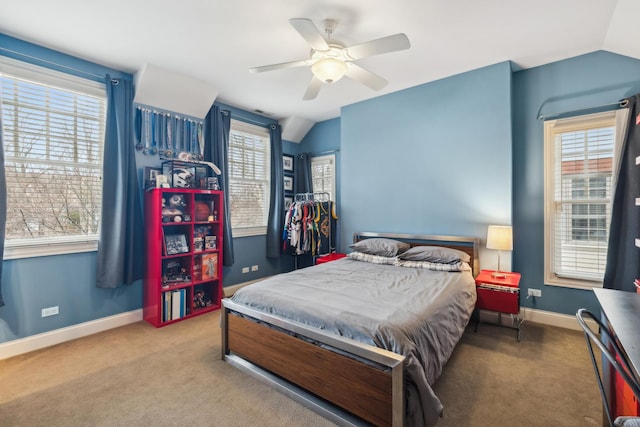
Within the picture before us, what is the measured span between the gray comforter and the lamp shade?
1.47 feet

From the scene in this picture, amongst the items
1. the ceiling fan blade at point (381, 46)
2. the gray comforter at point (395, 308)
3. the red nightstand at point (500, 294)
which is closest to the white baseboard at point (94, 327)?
the red nightstand at point (500, 294)

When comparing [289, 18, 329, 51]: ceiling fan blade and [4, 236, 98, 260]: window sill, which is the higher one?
[289, 18, 329, 51]: ceiling fan blade

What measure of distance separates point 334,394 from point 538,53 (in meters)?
3.73

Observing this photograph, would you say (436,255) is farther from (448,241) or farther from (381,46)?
(381,46)

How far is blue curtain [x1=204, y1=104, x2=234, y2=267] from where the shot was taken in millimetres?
4203

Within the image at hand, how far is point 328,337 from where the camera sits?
1.84 metres

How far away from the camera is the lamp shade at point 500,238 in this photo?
3.08m

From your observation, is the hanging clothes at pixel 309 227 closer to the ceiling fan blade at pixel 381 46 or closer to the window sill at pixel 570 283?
the ceiling fan blade at pixel 381 46

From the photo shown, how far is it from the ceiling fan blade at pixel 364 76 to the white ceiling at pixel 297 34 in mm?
357

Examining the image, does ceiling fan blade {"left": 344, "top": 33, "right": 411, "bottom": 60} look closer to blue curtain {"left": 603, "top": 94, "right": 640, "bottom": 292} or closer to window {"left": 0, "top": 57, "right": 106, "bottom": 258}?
blue curtain {"left": 603, "top": 94, "right": 640, "bottom": 292}

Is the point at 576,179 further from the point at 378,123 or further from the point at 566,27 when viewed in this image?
the point at 378,123

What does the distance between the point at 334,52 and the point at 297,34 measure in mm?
533

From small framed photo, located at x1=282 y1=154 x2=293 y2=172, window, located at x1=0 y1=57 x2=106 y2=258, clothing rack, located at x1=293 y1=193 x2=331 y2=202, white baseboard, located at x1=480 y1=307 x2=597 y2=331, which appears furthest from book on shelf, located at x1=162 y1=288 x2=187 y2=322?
white baseboard, located at x1=480 y1=307 x2=597 y2=331

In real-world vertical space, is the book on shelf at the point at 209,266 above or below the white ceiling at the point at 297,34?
below
